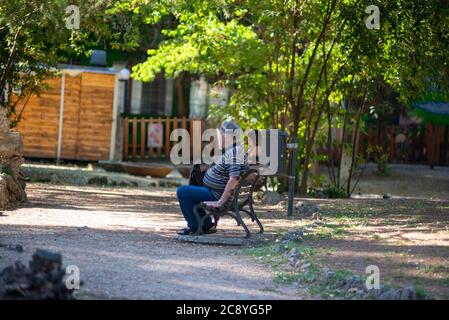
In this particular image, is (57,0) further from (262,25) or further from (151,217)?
(262,25)

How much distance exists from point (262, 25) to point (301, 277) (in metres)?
10.5

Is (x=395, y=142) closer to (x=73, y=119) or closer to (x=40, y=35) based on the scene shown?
(x=73, y=119)

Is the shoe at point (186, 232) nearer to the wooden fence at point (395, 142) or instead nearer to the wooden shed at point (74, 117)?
the wooden shed at point (74, 117)

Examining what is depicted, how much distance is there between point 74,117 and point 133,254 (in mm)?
15977

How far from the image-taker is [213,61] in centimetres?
1830

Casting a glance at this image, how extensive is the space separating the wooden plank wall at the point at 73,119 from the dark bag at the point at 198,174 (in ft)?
46.9

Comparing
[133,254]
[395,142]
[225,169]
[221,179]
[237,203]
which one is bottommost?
[133,254]

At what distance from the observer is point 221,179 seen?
10148 mm

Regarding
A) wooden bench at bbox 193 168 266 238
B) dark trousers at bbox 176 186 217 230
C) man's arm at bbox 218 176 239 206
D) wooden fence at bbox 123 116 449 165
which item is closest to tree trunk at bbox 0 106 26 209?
dark trousers at bbox 176 186 217 230

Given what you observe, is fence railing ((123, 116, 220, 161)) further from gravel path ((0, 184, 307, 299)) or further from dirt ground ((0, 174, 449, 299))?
gravel path ((0, 184, 307, 299))

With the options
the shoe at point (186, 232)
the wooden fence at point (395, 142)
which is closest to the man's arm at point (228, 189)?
the shoe at point (186, 232)

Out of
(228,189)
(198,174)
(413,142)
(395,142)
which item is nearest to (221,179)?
(228,189)

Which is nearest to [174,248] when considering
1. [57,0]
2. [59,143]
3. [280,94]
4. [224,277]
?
[224,277]

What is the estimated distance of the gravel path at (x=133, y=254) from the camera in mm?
7305
